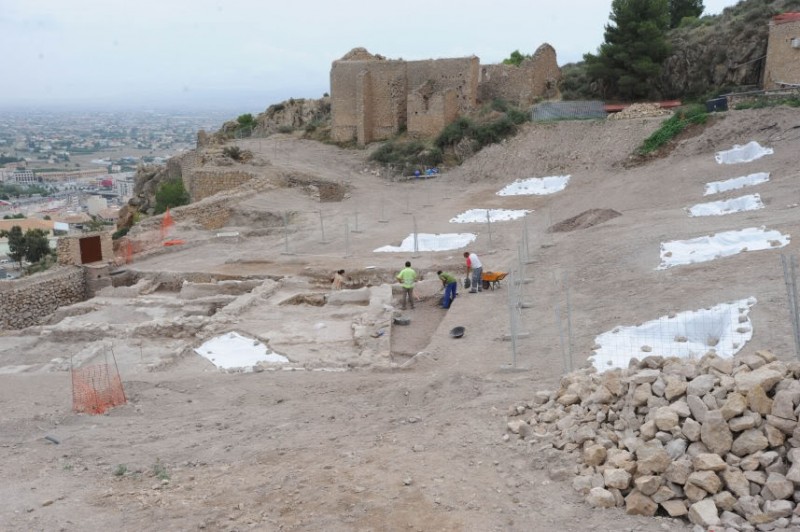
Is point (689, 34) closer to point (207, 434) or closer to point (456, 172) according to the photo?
point (456, 172)

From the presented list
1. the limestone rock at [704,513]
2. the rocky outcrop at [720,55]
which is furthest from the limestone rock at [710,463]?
the rocky outcrop at [720,55]

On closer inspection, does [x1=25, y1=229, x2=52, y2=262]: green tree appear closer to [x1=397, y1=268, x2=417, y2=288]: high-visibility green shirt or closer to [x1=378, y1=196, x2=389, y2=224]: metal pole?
[x1=378, y1=196, x2=389, y2=224]: metal pole

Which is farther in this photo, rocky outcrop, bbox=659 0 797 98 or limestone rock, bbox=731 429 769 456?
rocky outcrop, bbox=659 0 797 98

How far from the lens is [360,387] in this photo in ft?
38.4

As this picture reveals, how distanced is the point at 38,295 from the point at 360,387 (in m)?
14.3

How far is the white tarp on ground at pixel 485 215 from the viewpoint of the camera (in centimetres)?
2672

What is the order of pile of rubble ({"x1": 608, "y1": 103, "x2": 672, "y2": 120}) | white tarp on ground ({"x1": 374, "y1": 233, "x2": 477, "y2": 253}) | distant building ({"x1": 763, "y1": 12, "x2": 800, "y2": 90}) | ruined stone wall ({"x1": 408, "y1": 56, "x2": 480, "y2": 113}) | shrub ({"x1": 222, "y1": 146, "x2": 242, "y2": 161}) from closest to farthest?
1. white tarp on ground ({"x1": 374, "y1": 233, "x2": 477, "y2": 253})
2. distant building ({"x1": 763, "y1": 12, "x2": 800, "y2": 90})
3. pile of rubble ({"x1": 608, "y1": 103, "x2": 672, "y2": 120})
4. shrub ({"x1": 222, "y1": 146, "x2": 242, "y2": 161})
5. ruined stone wall ({"x1": 408, "y1": 56, "x2": 480, "y2": 113})

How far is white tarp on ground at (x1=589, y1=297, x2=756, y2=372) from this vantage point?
35.1ft

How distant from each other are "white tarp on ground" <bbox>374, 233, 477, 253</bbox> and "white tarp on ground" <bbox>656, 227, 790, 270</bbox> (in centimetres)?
807

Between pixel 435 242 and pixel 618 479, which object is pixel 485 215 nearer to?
pixel 435 242

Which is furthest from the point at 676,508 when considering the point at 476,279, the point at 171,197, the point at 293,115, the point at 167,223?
the point at 293,115

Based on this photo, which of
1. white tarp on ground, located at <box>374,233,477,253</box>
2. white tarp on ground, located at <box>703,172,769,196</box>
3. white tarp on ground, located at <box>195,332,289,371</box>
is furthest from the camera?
white tarp on ground, located at <box>374,233,477,253</box>

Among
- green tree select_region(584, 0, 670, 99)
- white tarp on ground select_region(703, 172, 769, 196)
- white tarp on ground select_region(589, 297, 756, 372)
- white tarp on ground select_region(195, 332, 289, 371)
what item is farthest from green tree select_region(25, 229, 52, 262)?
white tarp on ground select_region(589, 297, 756, 372)

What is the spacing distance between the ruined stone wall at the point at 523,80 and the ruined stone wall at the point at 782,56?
33.2ft
